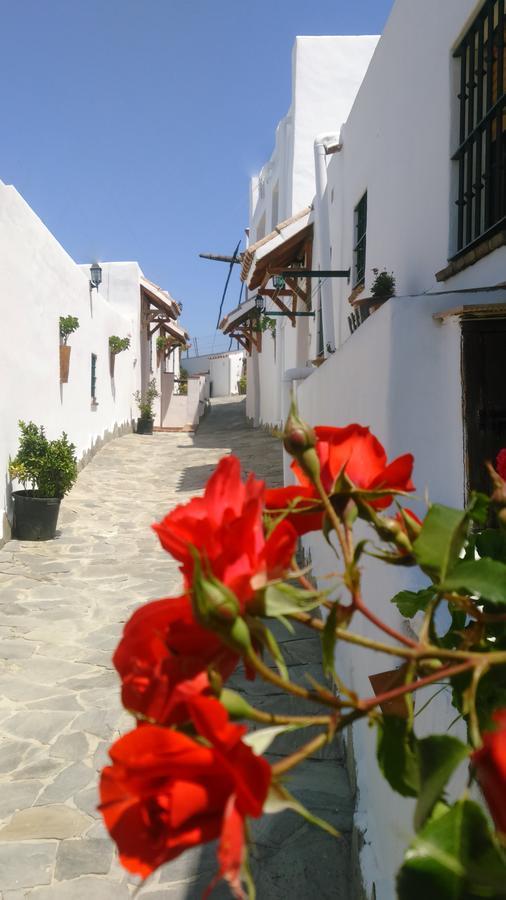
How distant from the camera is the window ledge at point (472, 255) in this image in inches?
116

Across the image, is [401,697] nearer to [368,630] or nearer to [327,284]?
[368,630]

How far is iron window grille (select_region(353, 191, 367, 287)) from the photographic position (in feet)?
23.6

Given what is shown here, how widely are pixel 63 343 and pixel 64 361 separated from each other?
342mm

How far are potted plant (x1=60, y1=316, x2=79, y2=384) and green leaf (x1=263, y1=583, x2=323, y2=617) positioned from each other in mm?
10694

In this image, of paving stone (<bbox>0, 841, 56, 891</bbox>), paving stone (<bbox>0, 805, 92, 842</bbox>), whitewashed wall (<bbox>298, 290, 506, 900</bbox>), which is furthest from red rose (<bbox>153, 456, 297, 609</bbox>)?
paving stone (<bbox>0, 805, 92, 842</bbox>)

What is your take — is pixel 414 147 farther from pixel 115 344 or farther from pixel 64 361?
pixel 115 344

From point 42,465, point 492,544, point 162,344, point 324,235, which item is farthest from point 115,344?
point 492,544

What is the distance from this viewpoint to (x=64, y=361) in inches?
424

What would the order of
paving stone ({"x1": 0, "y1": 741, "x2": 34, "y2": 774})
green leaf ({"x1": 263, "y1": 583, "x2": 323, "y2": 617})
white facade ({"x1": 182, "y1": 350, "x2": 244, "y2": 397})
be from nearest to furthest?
green leaf ({"x1": 263, "y1": 583, "x2": 323, "y2": 617}), paving stone ({"x1": 0, "y1": 741, "x2": 34, "y2": 774}), white facade ({"x1": 182, "y1": 350, "x2": 244, "y2": 397})

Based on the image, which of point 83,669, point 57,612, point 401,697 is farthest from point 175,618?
point 57,612

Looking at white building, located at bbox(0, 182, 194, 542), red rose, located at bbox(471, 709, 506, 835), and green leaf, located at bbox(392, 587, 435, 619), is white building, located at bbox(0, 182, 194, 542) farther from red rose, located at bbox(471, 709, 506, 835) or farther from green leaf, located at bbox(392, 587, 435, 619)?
red rose, located at bbox(471, 709, 506, 835)

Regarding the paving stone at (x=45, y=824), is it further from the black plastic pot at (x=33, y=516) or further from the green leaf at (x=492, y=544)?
the black plastic pot at (x=33, y=516)

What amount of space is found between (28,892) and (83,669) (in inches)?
87.2

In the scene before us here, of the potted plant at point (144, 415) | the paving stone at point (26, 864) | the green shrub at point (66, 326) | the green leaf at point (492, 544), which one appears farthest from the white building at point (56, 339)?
the green leaf at point (492, 544)
